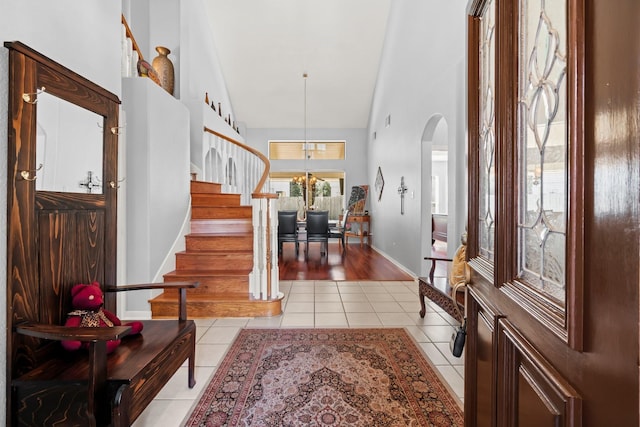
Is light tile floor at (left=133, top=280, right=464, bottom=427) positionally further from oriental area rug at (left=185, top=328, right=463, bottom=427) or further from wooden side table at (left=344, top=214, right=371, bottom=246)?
wooden side table at (left=344, top=214, right=371, bottom=246)

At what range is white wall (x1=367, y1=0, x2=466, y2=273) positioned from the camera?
3.46m

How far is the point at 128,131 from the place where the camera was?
3049 millimetres

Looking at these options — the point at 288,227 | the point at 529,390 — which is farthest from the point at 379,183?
the point at 529,390

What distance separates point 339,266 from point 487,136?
462cm

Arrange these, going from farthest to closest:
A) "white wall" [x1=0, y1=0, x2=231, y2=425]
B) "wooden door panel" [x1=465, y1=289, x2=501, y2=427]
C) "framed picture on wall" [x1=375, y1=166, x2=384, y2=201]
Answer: "framed picture on wall" [x1=375, y1=166, x2=384, y2=201], "white wall" [x1=0, y1=0, x2=231, y2=425], "wooden door panel" [x1=465, y1=289, x2=501, y2=427]

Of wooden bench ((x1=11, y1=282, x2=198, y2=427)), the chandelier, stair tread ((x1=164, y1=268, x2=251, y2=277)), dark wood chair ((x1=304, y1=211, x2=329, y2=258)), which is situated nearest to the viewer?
wooden bench ((x1=11, y1=282, x2=198, y2=427))

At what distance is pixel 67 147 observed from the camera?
1.68 meters

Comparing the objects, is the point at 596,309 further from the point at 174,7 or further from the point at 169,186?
the point at 174,7

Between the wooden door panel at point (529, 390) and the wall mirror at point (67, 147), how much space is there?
1.93 metres

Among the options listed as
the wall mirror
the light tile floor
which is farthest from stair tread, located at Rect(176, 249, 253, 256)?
the wall mirror

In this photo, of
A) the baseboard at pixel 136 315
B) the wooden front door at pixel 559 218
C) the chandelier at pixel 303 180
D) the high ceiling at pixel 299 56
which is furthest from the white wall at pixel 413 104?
the baseboard at pixel 136 315

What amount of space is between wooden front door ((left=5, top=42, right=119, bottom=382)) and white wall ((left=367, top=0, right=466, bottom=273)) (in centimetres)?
309

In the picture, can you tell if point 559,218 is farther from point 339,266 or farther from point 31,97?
point 339,266

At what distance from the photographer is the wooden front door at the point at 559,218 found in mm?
451
